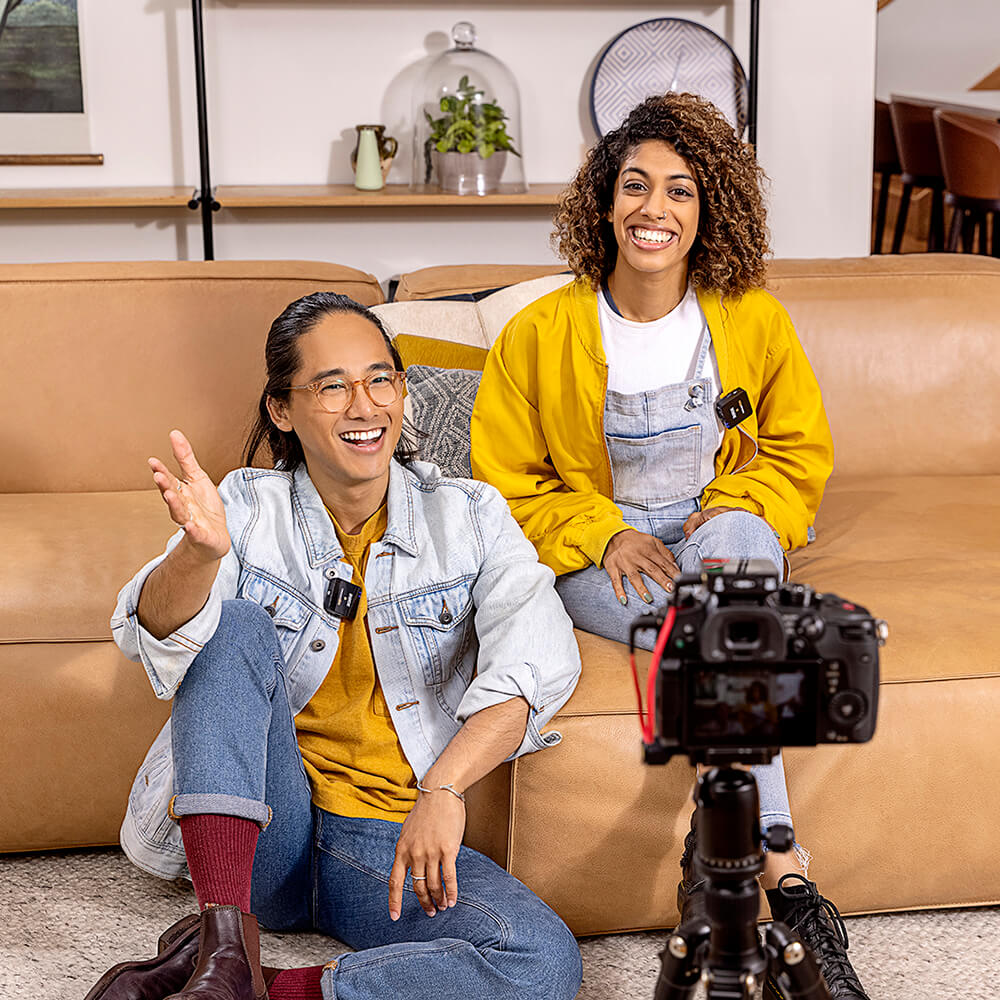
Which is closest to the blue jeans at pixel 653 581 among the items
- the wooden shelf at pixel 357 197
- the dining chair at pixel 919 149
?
the wooden shelf at pixel 357 197

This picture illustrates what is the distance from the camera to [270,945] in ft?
5.32

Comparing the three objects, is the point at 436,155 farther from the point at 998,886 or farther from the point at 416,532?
the point at 998,886

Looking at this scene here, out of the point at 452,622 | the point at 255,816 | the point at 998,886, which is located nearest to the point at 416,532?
the point at 452,622

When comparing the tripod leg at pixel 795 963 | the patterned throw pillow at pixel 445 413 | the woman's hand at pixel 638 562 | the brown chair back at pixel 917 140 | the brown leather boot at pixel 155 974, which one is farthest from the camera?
the brown chair back at pixel 917 140

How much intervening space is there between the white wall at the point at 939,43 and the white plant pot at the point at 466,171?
5.11m

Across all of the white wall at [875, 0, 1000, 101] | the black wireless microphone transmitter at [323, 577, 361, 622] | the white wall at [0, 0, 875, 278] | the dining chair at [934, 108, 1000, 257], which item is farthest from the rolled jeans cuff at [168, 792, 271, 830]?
the white wall at [875, 0, 1000, 101]

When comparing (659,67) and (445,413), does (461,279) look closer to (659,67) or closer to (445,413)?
(445,413)

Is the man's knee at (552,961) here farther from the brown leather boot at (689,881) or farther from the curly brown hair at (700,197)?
the curly brown hair at (700,197)

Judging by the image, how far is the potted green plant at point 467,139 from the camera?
3.13 m

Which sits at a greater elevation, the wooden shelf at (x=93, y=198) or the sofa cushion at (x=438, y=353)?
the wooden shelf at (x=93, y=198)

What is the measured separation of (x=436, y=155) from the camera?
320cm

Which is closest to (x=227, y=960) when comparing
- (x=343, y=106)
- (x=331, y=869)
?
(x=331, y=869)

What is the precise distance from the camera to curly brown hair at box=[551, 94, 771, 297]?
5.98 feet

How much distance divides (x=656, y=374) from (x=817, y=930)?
2.64ft
